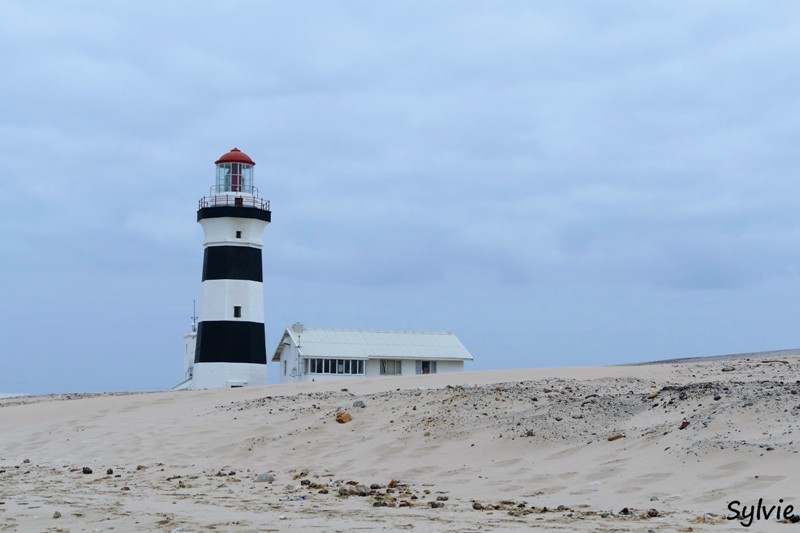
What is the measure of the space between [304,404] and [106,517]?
9.74 m

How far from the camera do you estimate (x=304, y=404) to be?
19.3 m

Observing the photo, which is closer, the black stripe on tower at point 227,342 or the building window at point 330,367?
the black stripe on tower at point 227,342

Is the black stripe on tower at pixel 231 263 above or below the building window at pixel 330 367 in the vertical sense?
above

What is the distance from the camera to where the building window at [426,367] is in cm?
4447

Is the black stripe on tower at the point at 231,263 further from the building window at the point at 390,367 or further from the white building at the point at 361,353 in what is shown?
the building window at the point at 390,367

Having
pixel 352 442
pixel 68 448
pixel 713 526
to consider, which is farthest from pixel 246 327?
pixel 713 526

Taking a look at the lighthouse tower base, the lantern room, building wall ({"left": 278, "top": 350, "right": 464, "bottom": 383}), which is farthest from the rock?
building wall ({"left": 278, "top": 350, "right": 464, "bottom": 383})

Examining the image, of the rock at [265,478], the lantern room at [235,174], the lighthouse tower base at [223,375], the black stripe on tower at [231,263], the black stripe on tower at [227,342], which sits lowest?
the rock at [265,478]

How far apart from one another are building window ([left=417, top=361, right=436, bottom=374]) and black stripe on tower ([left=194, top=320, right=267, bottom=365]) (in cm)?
942

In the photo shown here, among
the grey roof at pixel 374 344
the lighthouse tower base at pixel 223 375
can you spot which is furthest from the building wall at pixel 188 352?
the lighthouse tower base at pixel 223 375

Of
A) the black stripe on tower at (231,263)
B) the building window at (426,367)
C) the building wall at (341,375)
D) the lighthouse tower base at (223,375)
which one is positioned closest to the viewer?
the lighthouse tower base at (223,375)

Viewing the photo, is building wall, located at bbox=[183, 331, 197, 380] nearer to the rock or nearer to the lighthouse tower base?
the lighthouse tower base

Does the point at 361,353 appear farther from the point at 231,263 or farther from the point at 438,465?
the point at 438,465

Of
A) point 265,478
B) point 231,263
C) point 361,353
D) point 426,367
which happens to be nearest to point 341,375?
point 361,353
